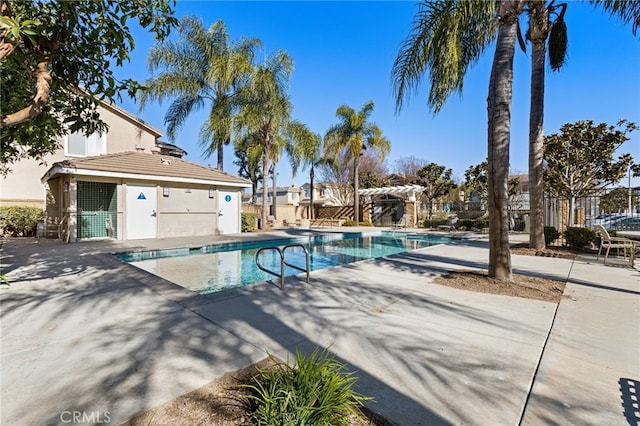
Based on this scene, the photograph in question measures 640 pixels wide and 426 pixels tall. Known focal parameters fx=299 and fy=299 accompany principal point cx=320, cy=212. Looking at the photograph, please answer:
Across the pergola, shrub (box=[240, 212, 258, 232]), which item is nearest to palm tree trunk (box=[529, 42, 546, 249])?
the pergola

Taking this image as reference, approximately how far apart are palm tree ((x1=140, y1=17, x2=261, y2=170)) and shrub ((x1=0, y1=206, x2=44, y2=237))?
8070mm

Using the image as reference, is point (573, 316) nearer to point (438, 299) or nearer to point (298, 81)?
point (438, 299)

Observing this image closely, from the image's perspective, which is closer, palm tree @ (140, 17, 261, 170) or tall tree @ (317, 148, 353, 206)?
palm tree @ (140, 17, 261, 170)

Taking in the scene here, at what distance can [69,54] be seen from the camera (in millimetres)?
3955

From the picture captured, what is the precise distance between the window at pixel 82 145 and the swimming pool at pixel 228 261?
9.25 metres

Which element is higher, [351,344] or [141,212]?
[141,212]

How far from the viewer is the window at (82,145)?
1529 cm

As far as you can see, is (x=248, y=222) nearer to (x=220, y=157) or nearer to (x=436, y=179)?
(x=220, y=157)

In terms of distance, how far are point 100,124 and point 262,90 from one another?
1387 cm

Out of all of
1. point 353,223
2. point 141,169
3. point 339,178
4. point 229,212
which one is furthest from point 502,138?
point 339,178

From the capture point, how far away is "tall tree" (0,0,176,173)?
3389 millimetres

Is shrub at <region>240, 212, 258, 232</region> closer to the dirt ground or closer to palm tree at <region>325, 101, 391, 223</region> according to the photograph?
palm tree at <region>325, 101, 391, 223</region>

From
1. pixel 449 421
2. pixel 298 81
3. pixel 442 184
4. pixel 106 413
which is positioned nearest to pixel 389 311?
pixel 449 421

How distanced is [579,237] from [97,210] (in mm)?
18875
